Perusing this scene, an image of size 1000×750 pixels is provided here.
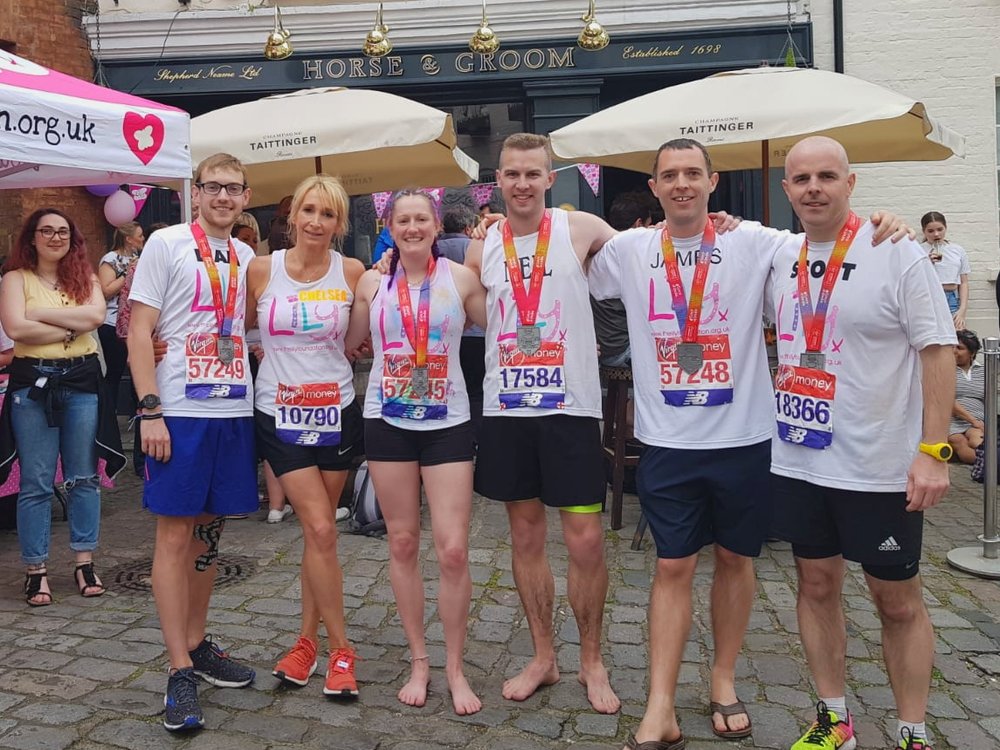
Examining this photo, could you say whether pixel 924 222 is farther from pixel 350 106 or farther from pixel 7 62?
pixel 7 62

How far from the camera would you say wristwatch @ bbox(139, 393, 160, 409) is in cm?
346

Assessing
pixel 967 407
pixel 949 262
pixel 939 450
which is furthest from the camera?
pixel 949 262

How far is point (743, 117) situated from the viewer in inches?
223

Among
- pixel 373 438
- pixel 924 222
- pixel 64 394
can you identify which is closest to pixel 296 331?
pixel 373 438

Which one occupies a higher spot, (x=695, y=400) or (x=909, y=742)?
(x=695, y=400)

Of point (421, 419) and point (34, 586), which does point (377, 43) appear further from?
point (421, 419)

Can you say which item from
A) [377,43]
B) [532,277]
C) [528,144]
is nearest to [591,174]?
[377,43]

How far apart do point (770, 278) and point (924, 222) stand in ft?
23.6

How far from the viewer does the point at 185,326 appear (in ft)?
11.7

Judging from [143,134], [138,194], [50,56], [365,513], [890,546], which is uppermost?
[50,56]

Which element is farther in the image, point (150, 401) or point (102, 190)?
point (102, 190)

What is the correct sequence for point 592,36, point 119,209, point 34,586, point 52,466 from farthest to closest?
1. point 119,209
2. point 592,36
3. point 52,466
4. point 34,586

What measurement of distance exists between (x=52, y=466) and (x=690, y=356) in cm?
353

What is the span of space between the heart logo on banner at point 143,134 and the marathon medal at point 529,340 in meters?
2.73
